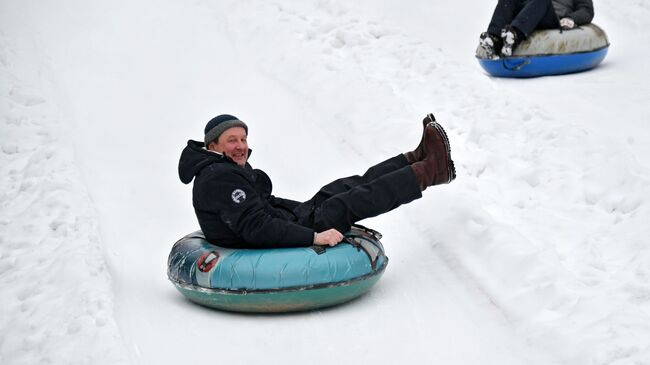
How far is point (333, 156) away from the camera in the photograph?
6285 mm

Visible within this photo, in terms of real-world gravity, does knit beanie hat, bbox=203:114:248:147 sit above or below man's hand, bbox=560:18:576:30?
above

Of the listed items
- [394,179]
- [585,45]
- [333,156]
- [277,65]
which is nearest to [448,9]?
[585,45]

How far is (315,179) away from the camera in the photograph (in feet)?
19.8

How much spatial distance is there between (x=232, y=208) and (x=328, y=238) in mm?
463

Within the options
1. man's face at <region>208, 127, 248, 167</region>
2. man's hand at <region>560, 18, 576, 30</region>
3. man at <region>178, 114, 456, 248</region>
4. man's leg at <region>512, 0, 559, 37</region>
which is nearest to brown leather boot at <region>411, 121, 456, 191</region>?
man at <region>178, 114, 456, 248</region>

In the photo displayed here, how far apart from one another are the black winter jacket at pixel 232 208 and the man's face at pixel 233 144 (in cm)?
4

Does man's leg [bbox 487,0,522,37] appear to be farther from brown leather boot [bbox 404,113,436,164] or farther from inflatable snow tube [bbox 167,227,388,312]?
inflatable snow tube [bbox 167,227,388,312]

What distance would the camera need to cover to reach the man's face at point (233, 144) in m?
4.23

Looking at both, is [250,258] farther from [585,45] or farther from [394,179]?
[585,45]

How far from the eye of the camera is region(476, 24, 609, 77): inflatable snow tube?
831 centimetres

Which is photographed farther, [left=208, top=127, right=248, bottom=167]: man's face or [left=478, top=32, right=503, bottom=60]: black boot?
[left=478, top=32, right=503, bottom=60]: black boot

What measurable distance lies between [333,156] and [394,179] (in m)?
2.13

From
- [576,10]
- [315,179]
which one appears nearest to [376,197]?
[315,179]

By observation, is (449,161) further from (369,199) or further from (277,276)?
(277,276)
